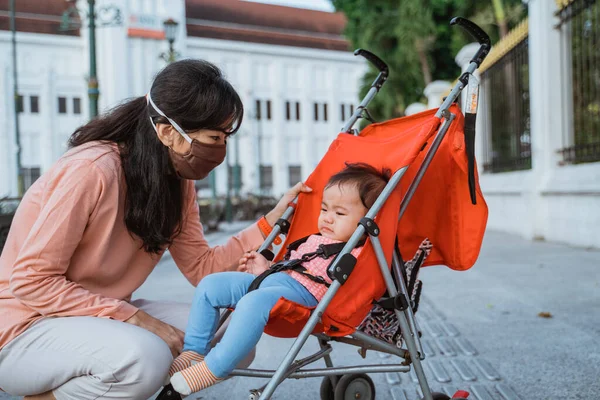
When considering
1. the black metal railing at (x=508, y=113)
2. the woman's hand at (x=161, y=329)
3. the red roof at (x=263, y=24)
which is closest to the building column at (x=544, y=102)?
the black metal railing at (x=508, y=113)

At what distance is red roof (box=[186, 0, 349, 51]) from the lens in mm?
47000

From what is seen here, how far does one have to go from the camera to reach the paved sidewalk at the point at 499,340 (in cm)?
293

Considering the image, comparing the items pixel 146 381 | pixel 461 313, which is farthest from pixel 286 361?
pixel 461 313

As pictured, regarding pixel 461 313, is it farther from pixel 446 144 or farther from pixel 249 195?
pixel 249 195

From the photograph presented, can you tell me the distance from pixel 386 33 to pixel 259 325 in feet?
65.5

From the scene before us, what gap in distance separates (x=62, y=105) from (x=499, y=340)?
42145mm

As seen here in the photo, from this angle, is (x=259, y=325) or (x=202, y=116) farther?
(x=202, y=116)

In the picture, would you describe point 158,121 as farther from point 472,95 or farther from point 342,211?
point 472,95

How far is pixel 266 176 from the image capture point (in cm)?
4859

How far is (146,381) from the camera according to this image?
2.07m

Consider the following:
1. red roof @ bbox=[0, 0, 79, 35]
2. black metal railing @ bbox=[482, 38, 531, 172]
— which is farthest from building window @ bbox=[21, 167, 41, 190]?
black metal railing @ bbox=[482, 38, 531, 172]

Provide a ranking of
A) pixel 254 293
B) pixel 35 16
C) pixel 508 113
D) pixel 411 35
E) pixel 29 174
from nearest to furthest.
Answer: pixel 254 293 < pixel 508 113 < pixel 411 35 < pixel 29 174 < pixel 35 16

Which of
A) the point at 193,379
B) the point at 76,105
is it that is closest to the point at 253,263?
the point at 193,379

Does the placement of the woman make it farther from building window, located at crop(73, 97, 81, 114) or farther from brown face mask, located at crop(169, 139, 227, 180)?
building window, located at crop(73, 97, 81, 114)
